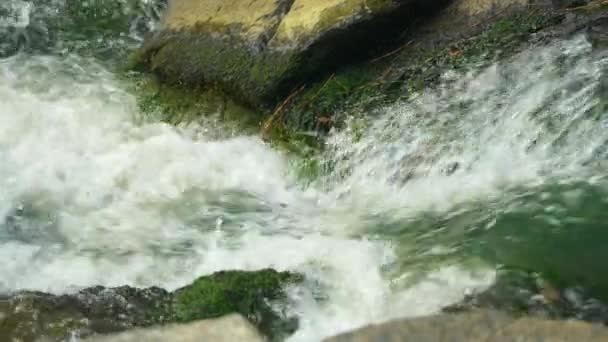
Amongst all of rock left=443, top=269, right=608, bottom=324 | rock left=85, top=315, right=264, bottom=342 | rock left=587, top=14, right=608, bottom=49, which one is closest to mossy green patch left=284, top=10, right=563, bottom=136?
rock left=587, top=14, right=608, bottom=49

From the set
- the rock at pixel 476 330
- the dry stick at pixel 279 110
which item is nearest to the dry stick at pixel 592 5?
the dry stick at pixel 279 110

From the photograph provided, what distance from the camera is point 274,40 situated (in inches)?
243

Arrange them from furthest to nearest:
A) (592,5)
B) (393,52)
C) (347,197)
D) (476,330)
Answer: (393,52) → (592,5) → (347,197) → (476,330)

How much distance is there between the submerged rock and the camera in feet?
13.4

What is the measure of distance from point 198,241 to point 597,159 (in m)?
2.40

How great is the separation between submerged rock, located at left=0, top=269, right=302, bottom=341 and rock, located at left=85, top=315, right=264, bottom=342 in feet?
0.28

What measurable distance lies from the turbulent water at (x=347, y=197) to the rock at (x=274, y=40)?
420 millimetres

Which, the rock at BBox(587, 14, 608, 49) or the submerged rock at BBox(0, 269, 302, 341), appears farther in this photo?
the rock at BBox(587, 14, 608, 49)

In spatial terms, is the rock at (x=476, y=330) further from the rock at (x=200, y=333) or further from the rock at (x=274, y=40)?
the rock at (x=274, y=40)

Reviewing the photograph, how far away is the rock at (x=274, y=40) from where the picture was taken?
237 inches

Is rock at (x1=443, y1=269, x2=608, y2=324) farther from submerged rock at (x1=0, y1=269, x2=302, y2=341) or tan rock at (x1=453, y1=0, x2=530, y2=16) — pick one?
tan rock at (x1=453, y1=0, x2=530, y2=16)

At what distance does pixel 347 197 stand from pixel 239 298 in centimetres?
152

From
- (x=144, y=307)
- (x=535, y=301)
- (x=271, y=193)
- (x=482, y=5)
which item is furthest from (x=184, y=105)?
(x=535, y=301)

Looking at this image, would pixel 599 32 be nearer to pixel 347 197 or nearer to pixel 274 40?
pixel 347 197
